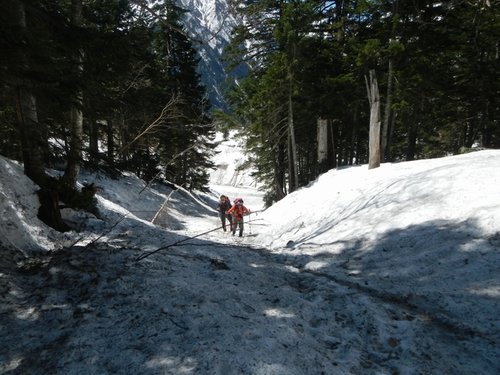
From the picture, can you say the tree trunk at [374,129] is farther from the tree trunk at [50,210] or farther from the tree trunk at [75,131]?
the tree trunk at [50,210]

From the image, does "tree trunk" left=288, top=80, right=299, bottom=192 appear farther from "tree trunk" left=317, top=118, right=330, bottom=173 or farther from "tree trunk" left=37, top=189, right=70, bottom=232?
"tree trunk" left=37, top=189, right=70, bottom=232

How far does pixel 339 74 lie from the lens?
1495 cm

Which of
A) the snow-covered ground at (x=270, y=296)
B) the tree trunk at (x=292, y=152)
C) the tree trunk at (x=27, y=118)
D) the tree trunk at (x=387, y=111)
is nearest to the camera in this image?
the snow-covered ground at (x=270, y=296)

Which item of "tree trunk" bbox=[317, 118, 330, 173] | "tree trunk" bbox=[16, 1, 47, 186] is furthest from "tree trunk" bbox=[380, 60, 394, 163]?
"tree trunk" bbox=[16, 1, 47, 186]

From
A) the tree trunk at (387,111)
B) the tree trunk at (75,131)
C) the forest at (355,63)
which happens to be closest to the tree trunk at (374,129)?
the forest at (355,63)

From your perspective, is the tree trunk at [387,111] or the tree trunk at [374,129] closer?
the tree trunk at [374,129]

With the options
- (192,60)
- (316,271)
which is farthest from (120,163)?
(192,60)

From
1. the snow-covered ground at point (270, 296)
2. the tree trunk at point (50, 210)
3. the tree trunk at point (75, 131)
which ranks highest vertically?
the tree trunk at point (75, 131)

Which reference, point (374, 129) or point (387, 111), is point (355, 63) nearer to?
point (387, 111)

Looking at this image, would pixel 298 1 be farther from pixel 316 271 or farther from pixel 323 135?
pixel 316 271

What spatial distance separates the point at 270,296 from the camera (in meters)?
3.91

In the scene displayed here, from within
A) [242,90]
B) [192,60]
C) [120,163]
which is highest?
[192,60]

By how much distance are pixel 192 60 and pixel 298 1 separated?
10029mm

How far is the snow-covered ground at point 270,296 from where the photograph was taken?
101 inches
